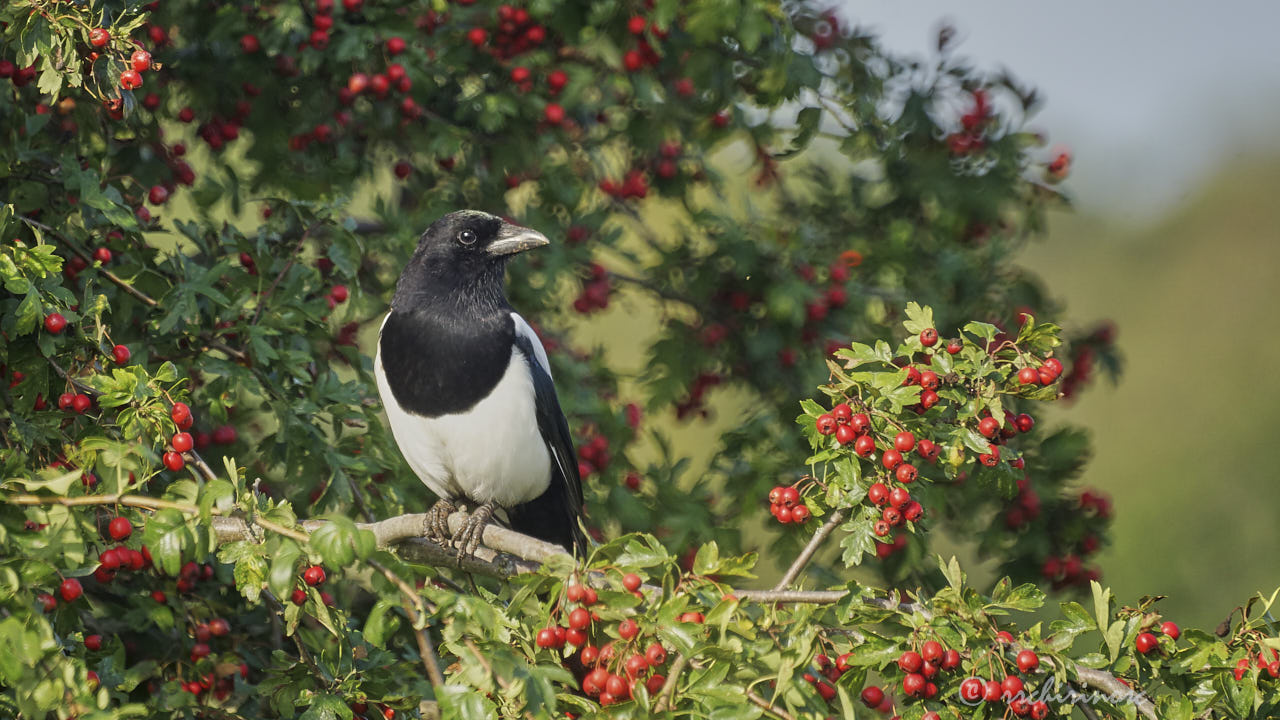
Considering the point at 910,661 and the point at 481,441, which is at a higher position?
the point at 910,661

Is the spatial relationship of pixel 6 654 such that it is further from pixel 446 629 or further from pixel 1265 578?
pixel 1265 578

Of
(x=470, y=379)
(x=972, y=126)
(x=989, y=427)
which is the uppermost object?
(x=972, y=126)

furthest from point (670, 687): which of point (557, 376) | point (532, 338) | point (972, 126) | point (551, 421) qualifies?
point (972, 126)

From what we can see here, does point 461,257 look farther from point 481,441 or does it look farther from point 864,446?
point 864,446

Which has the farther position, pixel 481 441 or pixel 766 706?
pixel 481 441

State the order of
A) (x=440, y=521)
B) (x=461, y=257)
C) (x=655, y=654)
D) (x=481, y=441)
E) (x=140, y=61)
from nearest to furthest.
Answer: (x=655, y=654) → (x=140, y=61) → (x=440, y=521) → (x=481, y=441) → (x=461, y=257)

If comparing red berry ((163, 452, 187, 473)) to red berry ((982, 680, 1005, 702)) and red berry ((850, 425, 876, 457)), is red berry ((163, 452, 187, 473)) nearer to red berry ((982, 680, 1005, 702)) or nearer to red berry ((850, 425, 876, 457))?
red berry ((850, 425, 876, 457))

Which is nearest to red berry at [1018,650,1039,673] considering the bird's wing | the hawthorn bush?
the hawthorn bush

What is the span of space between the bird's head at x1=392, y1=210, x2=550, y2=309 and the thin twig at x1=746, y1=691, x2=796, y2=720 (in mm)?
2019

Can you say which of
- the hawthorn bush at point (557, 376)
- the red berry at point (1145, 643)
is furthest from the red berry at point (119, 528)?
the red berry at point (1145, 643)

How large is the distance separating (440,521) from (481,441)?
0.31 m

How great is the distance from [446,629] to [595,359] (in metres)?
2.66

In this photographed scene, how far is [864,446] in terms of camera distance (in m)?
2.22

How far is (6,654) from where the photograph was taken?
1741 mm
